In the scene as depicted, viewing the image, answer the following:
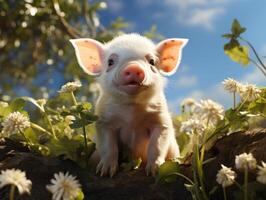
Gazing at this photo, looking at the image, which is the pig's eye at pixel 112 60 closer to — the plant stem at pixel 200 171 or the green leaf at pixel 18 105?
the green leaf at pixel 18 105

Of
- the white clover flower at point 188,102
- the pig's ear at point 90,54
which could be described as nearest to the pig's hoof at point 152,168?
the pig's ear at point 90,54

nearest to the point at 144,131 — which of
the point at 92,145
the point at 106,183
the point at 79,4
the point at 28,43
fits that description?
the point at 92,145

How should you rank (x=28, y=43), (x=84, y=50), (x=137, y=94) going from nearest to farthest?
(x=137, y=94) → (x=84, y=50) → (x=28, y=43)

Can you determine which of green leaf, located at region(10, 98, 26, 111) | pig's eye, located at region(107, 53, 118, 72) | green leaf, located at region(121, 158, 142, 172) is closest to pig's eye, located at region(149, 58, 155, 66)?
pig's eye, located at region(107, 53, 118, 72)

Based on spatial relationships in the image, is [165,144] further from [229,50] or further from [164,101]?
[229,50]

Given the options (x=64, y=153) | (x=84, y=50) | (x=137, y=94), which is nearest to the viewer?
(x=64, y=153)

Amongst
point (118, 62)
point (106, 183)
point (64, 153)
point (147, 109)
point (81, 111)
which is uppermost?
point (118, 62)

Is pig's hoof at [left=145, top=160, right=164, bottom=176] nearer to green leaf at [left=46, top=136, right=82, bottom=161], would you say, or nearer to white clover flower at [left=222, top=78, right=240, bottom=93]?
green leaf at [left=46, top=136, right=82, bottom=161]
